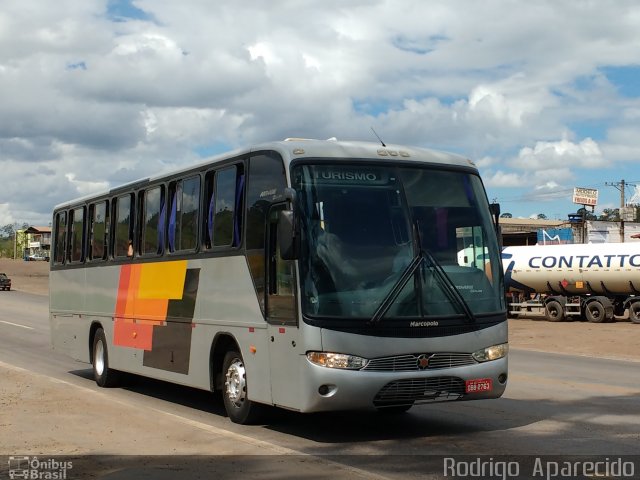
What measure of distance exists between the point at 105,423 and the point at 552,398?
6376mm

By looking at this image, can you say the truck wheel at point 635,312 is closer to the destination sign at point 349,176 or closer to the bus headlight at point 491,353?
the bus headlight at point 491,353

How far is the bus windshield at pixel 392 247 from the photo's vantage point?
9.01m

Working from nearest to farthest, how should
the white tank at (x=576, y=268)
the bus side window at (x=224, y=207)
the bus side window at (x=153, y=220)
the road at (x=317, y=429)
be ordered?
the road at (x=317, y=429) → the bus side window at (x=224, y=207) → the bus side window at (x=153, y=220) → the white tank at (x=576, y=268)

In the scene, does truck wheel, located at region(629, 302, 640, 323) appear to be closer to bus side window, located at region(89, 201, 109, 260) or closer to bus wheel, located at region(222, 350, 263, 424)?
bus side window, located at region(89, 201, 109, 260)

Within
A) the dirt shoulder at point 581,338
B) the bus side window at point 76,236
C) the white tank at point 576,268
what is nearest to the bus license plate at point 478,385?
the bus side window at point 76,236

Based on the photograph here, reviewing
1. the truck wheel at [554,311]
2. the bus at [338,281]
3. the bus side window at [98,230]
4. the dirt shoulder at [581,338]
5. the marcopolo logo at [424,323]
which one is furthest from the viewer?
the truck wheel at [554,311]

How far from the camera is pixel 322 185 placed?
371 inches

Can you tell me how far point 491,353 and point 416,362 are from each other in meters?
1.03

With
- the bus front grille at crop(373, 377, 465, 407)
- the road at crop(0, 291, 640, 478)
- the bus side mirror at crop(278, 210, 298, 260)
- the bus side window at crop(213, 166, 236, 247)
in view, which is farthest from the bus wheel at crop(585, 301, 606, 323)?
the bus side mirror at crop(278, 210, 298, 260)

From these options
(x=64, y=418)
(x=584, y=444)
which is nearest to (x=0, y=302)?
(x=64, y=418)

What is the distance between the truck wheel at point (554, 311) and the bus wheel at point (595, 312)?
52.5 inches

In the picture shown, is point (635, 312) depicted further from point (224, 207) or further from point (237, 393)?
point (237, 393)

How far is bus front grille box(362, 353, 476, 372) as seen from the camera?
893 centimetres

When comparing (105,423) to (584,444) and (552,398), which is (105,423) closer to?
(584,444)
